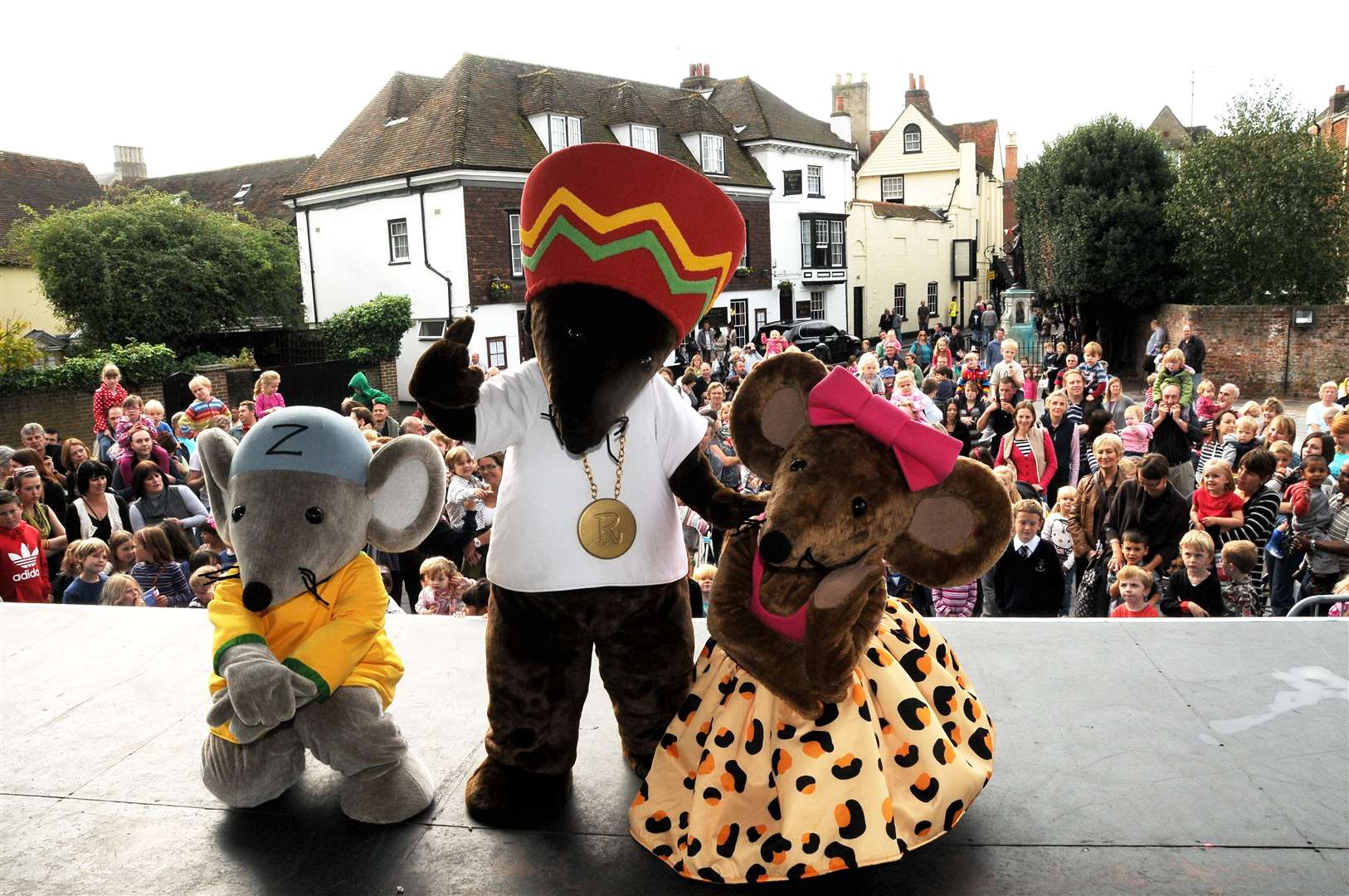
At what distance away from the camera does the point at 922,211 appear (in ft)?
116

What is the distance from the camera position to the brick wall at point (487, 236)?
765 inches

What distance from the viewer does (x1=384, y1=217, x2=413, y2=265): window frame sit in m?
20.5

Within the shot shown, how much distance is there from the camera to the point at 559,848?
8.13ft

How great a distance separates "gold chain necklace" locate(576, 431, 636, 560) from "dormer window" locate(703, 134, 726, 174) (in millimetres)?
23029

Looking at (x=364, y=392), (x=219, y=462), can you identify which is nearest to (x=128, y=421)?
(x=364, y=392)

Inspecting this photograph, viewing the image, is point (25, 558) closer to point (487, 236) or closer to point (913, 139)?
point (487, 236)

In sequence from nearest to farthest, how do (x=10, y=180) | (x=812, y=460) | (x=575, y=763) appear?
(x=812, y=460), (x=575, y=763), (x=10, y=180)

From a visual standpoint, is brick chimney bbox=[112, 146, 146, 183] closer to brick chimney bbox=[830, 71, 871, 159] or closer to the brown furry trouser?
brick chimney bbox=[830, 71, 871, 159]

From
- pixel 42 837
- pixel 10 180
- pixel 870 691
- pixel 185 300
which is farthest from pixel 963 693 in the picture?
pixel 10 180

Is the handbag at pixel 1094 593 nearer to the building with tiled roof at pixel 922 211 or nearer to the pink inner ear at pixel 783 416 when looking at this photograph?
the pink inner ear at pixel 783 416

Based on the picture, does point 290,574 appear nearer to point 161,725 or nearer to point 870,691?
point 161,725

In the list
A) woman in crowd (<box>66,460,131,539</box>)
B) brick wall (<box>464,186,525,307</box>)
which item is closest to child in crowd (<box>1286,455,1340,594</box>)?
woman in crowd (<box>66,460,131,539</box>)

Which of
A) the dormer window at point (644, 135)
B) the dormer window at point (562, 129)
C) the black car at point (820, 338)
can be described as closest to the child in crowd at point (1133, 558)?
the black car at point (820, 338)

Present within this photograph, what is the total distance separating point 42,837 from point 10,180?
29900 mm
